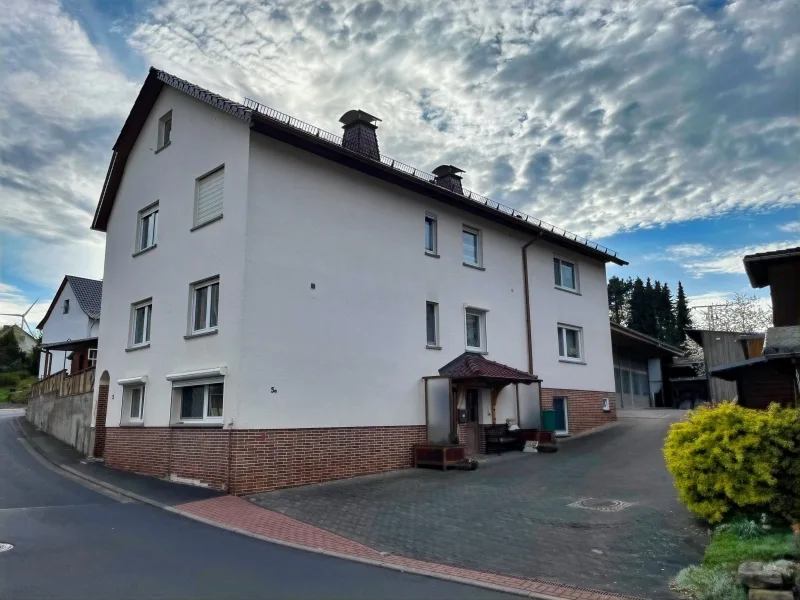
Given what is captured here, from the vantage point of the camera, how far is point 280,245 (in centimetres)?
1397

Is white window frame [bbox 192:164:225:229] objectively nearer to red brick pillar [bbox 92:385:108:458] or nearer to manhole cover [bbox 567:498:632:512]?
red brick pillar [bbox 92:385:108:458]

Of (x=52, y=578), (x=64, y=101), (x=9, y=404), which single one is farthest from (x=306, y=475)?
(x=9, y=404)

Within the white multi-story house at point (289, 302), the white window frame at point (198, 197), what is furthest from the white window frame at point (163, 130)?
the white window frame at point (198, 197)

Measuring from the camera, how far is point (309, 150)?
1492 cm

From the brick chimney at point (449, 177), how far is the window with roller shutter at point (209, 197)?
8.65 meters

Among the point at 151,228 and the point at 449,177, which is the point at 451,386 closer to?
the point at 449,177

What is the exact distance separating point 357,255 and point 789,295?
32.5 ft

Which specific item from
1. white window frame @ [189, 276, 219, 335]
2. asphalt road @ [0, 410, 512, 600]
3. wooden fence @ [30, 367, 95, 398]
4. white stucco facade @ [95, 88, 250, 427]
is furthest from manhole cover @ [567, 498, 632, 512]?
wooden fence @ [30, 367, 95, 398]

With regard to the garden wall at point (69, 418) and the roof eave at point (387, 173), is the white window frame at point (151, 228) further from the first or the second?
the garden wall at point (69, 418)

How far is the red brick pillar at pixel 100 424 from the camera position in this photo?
18891 millimetres

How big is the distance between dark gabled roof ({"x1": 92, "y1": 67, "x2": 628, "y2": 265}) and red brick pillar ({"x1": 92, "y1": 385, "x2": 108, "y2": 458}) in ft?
19.4

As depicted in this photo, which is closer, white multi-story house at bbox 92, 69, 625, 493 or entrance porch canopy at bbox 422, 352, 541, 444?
white multi-story house at bbox 92, 69, 625, 493

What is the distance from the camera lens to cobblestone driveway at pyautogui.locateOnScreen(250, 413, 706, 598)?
7.24m

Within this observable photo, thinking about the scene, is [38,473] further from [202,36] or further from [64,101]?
[202,36]
